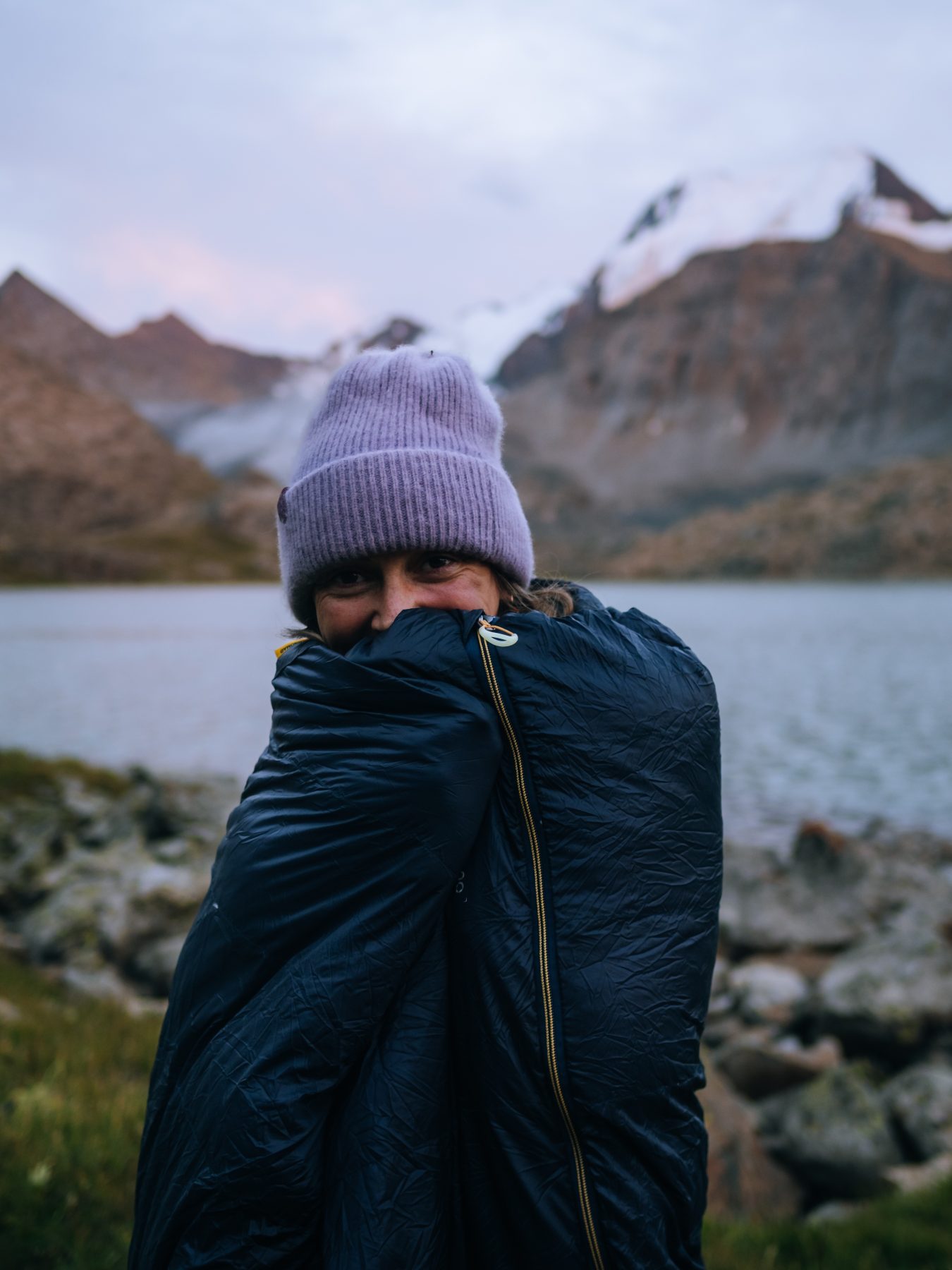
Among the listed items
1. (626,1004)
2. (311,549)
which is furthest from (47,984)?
(626,1004)

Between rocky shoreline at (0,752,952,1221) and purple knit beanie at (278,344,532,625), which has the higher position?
purple knit beanie at (278,344,532,625)

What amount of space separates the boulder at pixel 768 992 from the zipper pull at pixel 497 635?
22.2 ft

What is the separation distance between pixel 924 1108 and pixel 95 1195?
181 inches

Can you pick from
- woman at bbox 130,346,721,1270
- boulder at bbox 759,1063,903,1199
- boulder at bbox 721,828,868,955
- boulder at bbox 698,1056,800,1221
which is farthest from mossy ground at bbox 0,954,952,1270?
boulder at bbox 721,828,868,955

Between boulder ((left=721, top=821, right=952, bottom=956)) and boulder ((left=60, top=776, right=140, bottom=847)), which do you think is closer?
boulder ((left=721, top=821, right=952, bottom=956))

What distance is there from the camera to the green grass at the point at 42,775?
623 inches

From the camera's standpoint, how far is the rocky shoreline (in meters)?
5.44

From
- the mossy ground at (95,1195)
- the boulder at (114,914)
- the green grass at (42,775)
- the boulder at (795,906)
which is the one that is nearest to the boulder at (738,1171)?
the mossy ground at (95,1195)

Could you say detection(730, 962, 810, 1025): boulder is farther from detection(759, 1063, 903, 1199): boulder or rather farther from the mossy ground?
the mossy ground

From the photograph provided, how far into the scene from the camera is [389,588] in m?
2.46

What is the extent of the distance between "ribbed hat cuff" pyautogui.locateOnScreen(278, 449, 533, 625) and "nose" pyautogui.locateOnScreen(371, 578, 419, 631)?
0.29 ft

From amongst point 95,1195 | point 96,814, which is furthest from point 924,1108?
point 96,814

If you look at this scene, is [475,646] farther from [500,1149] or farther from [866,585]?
[866,585]

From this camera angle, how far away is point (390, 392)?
8.36 feet
